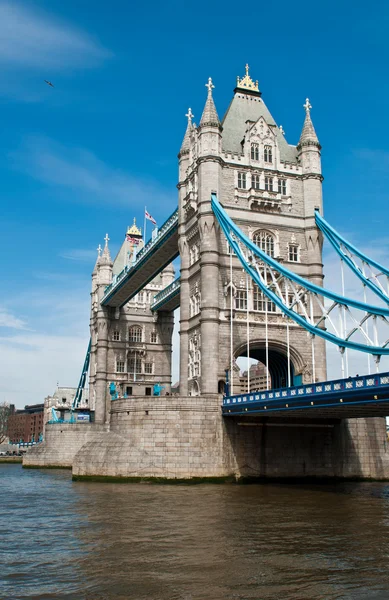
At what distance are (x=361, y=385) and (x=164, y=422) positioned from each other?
14346 mm

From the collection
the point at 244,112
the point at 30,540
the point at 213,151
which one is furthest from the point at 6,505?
the point at 244,112

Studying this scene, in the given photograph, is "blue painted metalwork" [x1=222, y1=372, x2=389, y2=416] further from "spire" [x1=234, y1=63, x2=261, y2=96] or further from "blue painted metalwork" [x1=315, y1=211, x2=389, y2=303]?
"spire" [x1=234, y1=63, x2=261, y2=96]

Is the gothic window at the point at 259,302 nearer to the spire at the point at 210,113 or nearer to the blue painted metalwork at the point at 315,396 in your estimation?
the blue painted metalwork at the point at 315,396

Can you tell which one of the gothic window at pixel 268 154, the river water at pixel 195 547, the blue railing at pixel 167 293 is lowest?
the river water at pixel 195 547

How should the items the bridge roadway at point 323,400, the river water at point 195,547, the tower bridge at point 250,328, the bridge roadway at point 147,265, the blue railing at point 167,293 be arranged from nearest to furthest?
1. the river water at point 195,547
2. the bridge roadway at point 323,400
3. the tower bridge at point 250,328
4. the bridge roadway at point 147,265
5. the blue railing at point 167,293

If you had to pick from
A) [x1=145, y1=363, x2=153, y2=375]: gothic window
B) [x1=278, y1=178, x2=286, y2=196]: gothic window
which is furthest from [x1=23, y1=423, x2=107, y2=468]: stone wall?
[x1=278, y1=178, x2=286, y2=196]: gothic window

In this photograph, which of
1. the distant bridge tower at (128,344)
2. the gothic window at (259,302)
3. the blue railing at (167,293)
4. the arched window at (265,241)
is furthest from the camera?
the distant bridge tower at (128,344)

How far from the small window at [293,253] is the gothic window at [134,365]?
34.1 m

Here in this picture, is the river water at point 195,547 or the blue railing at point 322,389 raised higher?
the blue railing at point 322,389

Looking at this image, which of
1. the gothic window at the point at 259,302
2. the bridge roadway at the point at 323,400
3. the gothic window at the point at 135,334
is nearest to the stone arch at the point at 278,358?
the gothic window at the point at 259,302

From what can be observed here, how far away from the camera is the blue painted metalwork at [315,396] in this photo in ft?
82.5

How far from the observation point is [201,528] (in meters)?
20.1

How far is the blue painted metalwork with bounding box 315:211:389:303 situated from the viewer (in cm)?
3474

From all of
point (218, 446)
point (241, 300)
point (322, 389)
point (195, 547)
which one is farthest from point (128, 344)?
point (195, 547)
